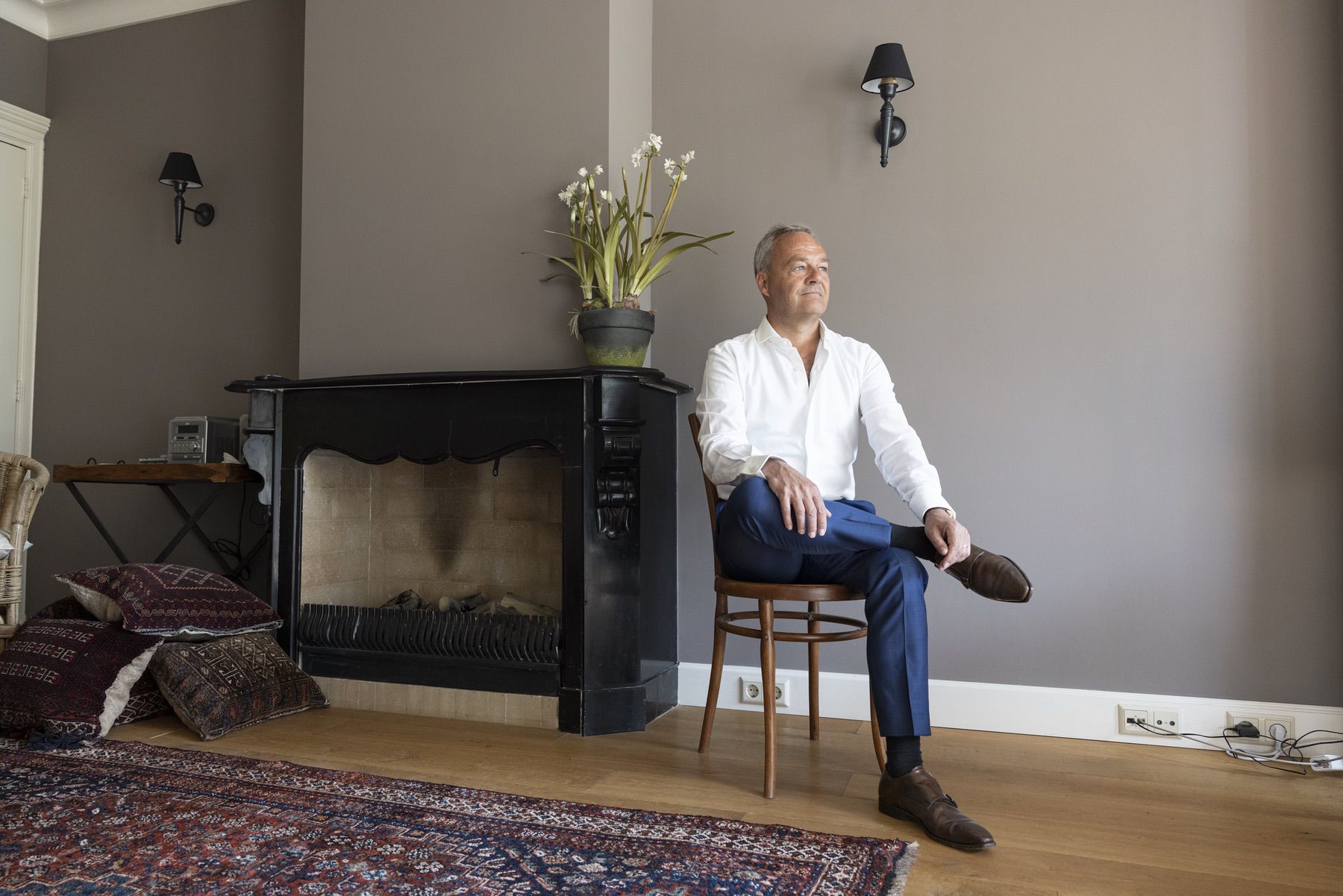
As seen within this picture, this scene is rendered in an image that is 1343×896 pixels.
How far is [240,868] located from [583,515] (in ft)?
4.34

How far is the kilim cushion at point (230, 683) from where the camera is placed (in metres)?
2.59

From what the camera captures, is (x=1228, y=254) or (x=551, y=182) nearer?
(x=1228, y=254)

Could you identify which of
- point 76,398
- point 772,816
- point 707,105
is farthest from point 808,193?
point 76,398

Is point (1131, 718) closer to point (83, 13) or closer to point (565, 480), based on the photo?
point (565, 480)

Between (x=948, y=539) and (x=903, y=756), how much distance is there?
0.48 metres

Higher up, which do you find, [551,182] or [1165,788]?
[551,182]

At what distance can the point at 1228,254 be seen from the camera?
8.72 feet

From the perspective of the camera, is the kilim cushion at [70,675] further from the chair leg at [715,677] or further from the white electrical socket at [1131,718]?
the white electrical socket at [1131,718]

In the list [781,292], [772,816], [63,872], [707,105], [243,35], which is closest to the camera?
[63,872]

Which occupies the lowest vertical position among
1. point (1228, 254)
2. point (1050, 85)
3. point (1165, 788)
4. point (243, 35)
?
point (1165, 788)

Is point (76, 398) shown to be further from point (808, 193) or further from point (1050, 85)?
point (1050, 85)

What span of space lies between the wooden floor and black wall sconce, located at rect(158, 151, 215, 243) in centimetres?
221

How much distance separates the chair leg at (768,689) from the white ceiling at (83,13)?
3.65 m

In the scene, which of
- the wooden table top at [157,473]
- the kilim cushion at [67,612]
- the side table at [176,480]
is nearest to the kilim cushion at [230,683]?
the kilim cushion at [67,612]
